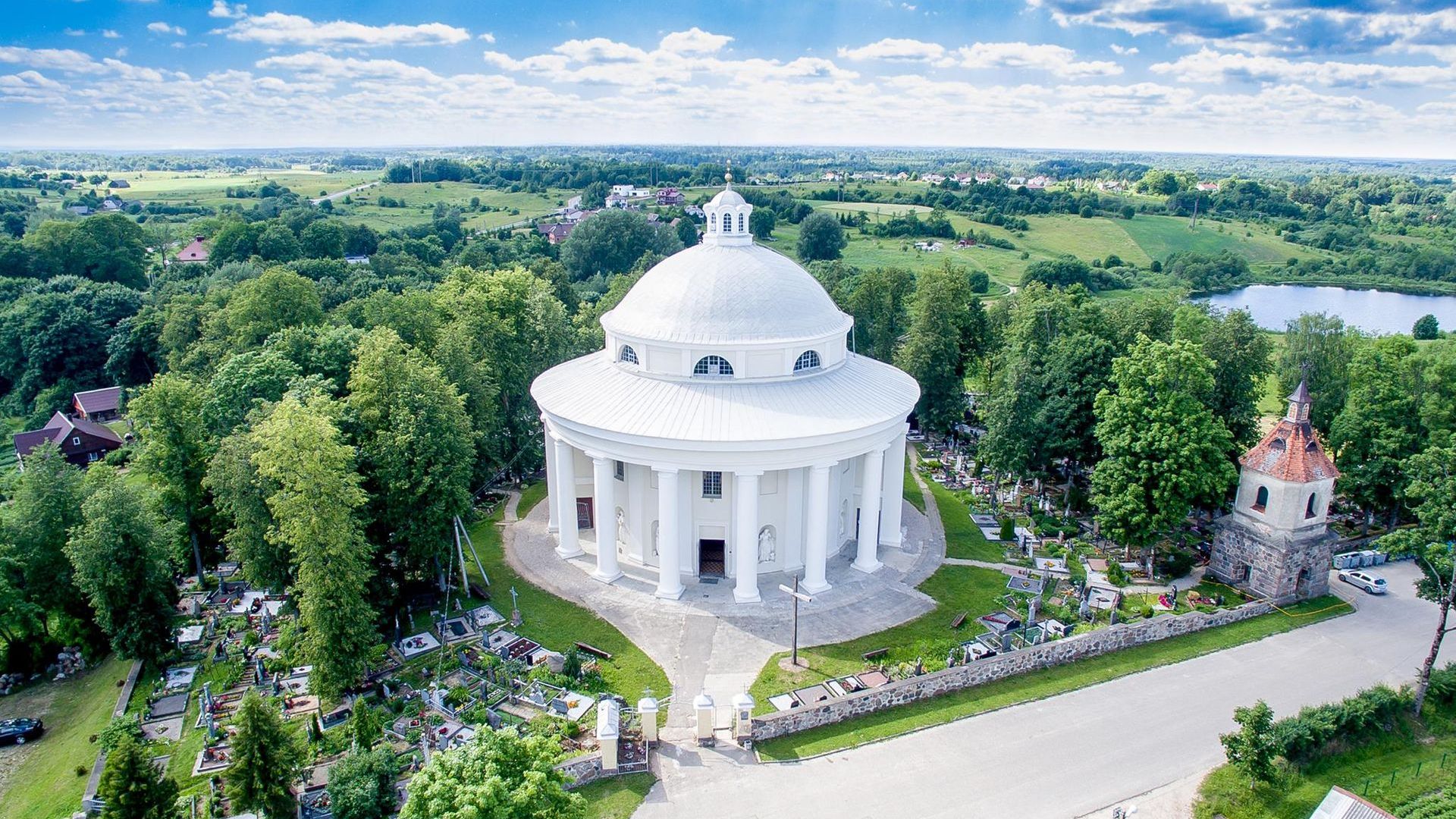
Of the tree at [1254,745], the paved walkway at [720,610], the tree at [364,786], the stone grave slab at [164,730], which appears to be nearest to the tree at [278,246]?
the paved walkway at [720,610]

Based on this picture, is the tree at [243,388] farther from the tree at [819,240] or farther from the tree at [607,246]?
the tree at [819,240]

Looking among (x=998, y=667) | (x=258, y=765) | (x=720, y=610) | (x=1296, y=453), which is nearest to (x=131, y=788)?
(x=258, y=765)

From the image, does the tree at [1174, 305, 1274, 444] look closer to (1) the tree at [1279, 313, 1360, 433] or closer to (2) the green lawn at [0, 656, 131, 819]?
(1) the tree at [1279, 313, 1360, 433]

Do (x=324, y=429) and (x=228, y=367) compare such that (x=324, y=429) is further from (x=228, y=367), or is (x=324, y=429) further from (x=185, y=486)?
(x=228, y=367)

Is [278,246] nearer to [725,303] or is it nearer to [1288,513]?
[725,303]

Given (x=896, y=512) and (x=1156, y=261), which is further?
(x=1156, y=261)

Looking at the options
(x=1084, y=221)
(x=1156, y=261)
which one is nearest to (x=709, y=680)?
(x=1156, y=261)
